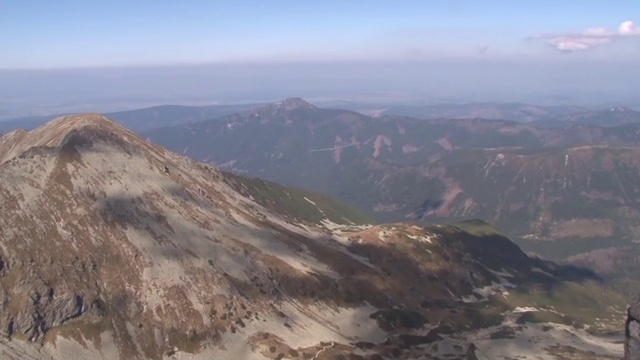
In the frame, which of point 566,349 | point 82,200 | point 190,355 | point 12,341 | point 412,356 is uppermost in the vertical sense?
point 82,200

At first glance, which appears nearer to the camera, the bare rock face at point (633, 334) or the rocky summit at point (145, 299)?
the bare rock face at point (633, 334)

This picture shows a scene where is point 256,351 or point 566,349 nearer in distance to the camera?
point 256,351

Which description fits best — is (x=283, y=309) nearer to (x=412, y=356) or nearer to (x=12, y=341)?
(x=412, y=356)

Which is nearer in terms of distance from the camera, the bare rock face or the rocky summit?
the bare rock face

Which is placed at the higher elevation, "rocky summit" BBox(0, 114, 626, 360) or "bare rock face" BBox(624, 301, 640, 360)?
"bare rock face" BBox(624, 301, 640, 360)

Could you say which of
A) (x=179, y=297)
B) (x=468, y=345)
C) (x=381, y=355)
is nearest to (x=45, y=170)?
(x=179, y=297)

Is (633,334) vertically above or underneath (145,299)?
above

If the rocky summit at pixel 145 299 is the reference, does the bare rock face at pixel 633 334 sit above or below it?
above

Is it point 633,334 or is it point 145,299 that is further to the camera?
point 145,299
